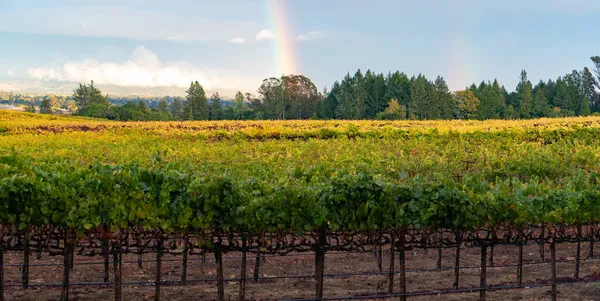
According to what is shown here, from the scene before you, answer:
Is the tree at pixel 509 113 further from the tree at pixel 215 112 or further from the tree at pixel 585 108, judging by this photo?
the tree at pixel 215 112

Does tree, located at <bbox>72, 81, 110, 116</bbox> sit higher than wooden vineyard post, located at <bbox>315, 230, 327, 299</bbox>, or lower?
higher

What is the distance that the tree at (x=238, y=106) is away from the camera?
116m

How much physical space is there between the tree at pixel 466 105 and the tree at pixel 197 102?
47.0 m

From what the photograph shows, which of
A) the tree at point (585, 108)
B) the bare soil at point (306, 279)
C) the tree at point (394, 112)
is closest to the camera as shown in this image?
the bare soil at point (306, 279)

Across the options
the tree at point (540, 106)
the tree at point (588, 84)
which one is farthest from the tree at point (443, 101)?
the tree at point (588, 84)

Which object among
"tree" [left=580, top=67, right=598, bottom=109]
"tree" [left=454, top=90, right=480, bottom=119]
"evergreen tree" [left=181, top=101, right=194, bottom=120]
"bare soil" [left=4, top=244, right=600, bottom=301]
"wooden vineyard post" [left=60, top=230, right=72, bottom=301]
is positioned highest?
"tree" [left=580, top=67, right=598, bottom=109]

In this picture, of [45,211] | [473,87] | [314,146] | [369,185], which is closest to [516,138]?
[314,146]

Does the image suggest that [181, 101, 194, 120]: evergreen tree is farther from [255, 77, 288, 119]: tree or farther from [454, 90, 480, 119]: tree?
[454, 90, 480, 119]: tree

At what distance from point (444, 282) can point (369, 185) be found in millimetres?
4766

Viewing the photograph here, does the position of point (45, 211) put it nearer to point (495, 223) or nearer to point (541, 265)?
point (495, 223)

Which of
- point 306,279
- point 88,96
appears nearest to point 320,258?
point 306,279

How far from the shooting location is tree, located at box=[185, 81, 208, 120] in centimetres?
11425

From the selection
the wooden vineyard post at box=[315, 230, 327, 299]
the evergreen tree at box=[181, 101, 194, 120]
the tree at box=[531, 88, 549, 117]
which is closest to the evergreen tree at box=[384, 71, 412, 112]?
the tree at box=[531, 88, 549, 117]

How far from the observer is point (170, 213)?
10.1 meters
